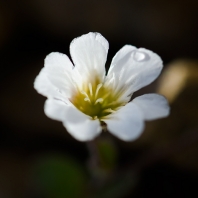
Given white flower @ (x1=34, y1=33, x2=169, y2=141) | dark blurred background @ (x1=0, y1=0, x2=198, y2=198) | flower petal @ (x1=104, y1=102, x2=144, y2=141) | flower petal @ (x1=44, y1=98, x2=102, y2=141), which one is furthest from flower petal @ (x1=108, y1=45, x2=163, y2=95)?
Answer: dark blurred background @ (x1=0, y1=0, x2=198, y2=198)

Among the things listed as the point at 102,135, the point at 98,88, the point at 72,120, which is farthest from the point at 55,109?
the point at 102,135

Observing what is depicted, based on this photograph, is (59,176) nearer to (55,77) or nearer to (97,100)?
(97,100)

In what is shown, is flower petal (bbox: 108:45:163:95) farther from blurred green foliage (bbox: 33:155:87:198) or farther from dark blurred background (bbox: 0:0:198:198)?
blurred green foliage (bbox: 33:155:87:198)

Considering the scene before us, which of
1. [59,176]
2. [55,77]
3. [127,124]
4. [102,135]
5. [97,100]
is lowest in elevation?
[59,176]

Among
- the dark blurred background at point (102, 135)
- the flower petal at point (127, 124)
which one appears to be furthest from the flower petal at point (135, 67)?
the dark blurred background at point (102, 135)

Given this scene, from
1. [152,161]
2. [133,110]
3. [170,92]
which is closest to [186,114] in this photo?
[170,92]

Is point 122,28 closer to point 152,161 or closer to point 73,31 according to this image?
point 73,31

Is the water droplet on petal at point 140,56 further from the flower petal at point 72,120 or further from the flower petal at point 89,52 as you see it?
the flower petal at point 72,120
